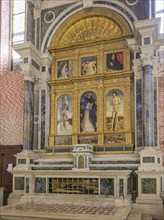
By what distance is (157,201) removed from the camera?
955 centimetres

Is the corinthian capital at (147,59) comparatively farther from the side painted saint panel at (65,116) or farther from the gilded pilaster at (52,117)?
the gilded pilaster at (52,117)

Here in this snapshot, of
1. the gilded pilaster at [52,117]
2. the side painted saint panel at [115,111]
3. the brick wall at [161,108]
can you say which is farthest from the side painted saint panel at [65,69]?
the brick wall at [161,108]

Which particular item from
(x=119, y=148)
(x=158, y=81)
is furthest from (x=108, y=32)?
(x=119, y=148)

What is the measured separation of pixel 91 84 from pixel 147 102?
7.91ft

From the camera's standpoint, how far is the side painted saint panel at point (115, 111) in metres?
11.4

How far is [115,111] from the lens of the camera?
11.5 meters

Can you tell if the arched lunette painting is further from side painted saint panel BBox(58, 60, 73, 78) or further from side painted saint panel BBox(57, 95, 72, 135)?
side painted saint panel BBox(58, 60, 73, 78)

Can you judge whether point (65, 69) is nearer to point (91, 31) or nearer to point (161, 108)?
point (91, 31)

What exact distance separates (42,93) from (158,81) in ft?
14.2

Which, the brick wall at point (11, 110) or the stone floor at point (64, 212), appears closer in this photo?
the stone floor at point (64, 212)

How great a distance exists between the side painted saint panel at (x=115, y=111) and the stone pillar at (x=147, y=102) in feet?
3.72

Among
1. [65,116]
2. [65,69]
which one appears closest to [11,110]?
[65,116]

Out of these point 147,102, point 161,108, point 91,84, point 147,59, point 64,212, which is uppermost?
point 147,59

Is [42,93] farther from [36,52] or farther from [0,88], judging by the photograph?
[0,88]
